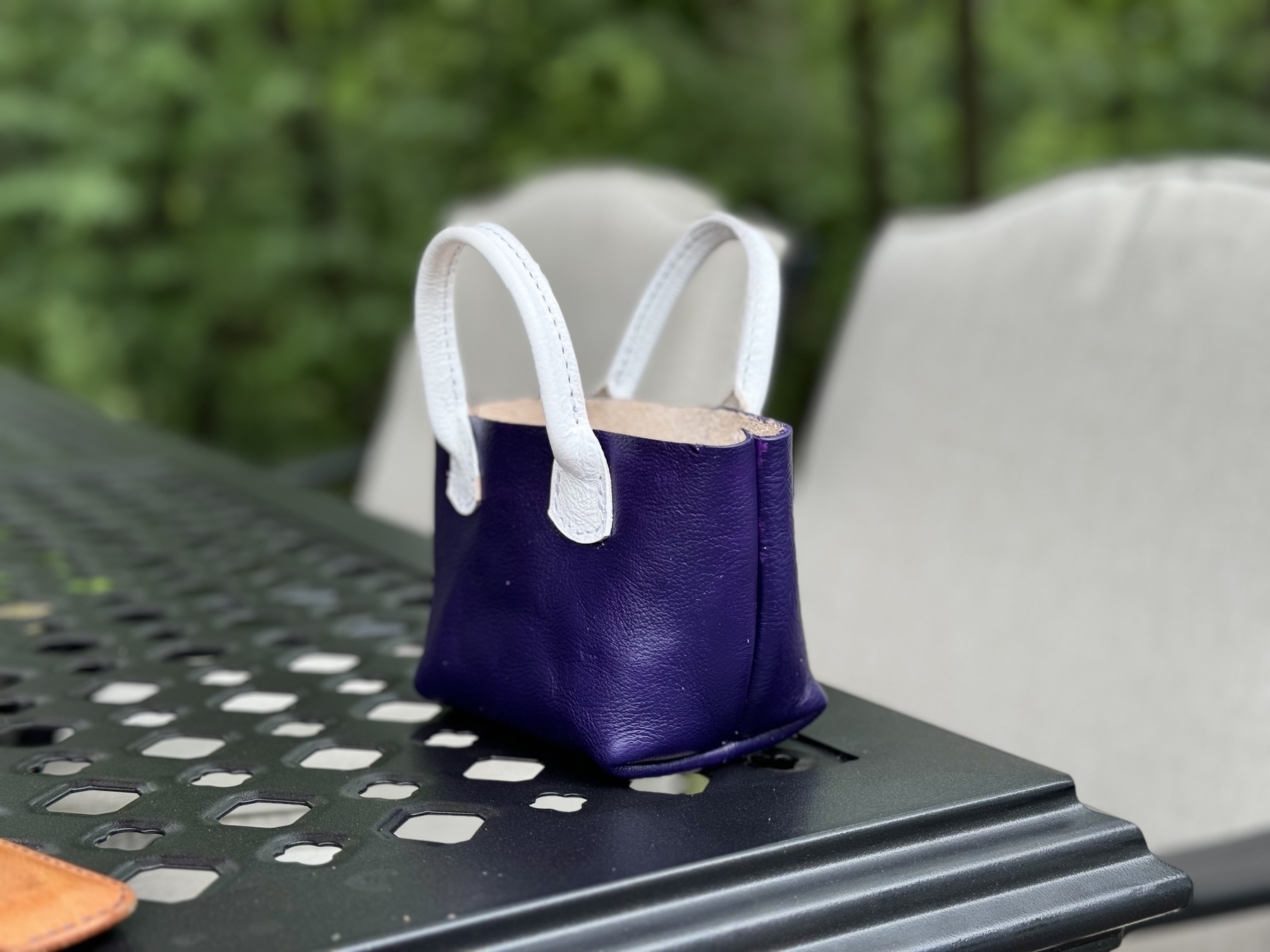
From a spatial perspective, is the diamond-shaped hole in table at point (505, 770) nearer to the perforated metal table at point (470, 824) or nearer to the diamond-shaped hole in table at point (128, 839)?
the perforated metal table at point (470, 824)

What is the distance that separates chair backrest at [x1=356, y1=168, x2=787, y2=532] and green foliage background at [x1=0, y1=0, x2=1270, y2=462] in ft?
6.83

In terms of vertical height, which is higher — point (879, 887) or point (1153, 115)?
point (1153, 115)

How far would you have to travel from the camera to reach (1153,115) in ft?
10.2

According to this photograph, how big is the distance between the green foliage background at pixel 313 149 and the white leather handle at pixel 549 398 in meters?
3.21

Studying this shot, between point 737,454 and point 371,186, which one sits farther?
point 371,186

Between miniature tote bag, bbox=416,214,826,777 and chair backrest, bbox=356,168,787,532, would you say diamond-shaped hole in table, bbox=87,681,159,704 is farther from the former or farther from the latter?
chair backrest, bbox=356,168,787,532

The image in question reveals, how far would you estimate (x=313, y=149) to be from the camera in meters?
4.42

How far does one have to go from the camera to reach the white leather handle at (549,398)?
0.45 m

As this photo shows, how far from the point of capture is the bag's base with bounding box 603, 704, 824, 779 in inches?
18.5

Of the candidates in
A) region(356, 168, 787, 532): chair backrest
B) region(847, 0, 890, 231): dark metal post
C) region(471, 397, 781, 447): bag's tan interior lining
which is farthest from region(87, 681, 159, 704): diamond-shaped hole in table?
region(847, 0, 890, 231): dark metal post

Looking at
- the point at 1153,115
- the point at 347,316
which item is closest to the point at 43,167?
the point at 347,316

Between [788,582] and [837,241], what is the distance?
11.1 ft

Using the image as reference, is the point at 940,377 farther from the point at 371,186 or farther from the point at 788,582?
the point at 371,186

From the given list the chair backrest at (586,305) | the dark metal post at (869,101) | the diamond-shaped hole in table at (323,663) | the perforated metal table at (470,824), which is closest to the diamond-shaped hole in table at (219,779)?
the perforated metal table at (470,824)
